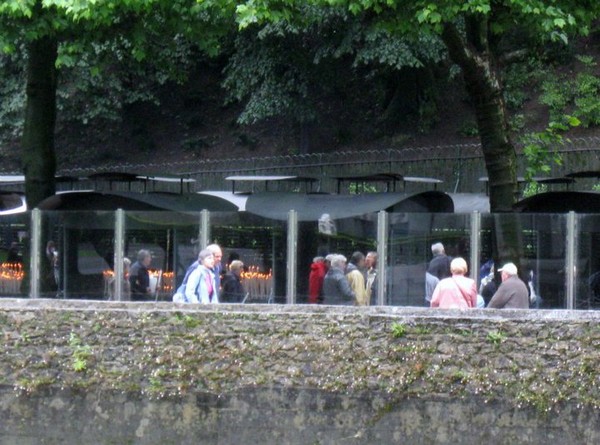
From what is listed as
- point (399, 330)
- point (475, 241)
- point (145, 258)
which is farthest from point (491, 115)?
point (399, 330)

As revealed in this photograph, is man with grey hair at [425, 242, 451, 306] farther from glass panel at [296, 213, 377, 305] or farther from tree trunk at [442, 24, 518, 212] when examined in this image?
tree trunk at [442, 24, 518, 212]

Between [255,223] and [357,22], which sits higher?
[357,22]

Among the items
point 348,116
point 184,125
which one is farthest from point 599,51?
point 184,125

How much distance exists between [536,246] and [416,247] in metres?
A: 1.55

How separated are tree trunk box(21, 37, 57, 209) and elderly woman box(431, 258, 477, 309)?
8.89 meters

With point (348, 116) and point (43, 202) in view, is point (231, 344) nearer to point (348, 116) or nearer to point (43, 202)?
point (43, 202)

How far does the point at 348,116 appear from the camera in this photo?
4053 cm

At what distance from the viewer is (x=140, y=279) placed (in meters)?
16.6

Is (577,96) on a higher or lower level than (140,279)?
higher

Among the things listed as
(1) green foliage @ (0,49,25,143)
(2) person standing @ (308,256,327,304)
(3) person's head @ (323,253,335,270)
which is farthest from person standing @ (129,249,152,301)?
(1) green foliage @ (0,49,25,143)

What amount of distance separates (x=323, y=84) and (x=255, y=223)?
70.2 ft

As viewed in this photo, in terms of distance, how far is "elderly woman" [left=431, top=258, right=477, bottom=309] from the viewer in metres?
13.6

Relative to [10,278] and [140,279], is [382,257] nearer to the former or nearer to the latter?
[140,279]

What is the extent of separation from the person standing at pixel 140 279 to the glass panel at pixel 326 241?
83.3 inches
